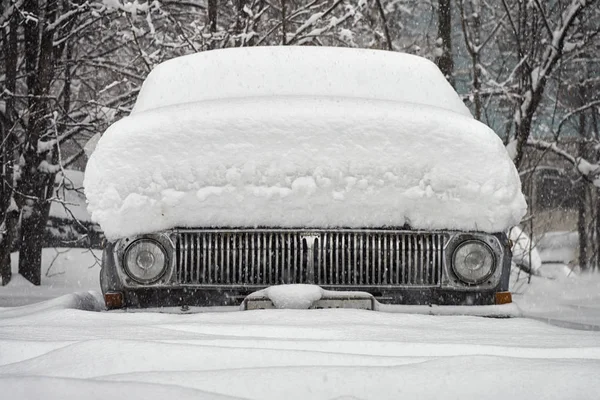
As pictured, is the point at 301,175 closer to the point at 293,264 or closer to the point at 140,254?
the point at 293,264

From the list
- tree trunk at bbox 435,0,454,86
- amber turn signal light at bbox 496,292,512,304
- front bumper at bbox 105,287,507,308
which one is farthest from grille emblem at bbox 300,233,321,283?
tree trunk at bbox 435,0,454,86

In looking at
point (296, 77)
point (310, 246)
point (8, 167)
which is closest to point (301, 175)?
point (310, 246)

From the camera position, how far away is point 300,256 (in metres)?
3.08

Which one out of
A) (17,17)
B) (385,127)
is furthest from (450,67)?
(385,127)

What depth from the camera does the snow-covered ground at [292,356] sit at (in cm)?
173

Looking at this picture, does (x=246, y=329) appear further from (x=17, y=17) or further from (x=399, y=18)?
(x=399, y=18)

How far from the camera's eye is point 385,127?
321 centimetres

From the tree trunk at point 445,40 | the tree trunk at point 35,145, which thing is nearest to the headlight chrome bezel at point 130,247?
the tree trunk at point 35,145

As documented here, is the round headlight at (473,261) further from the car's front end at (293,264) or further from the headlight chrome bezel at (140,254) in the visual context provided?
the headlight chrome bezel at (140,254)

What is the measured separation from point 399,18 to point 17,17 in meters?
8.42

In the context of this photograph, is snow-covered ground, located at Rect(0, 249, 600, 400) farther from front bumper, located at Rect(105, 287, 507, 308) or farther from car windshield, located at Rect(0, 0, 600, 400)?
front bumper, located at Rect(105, 287, 507, 308)

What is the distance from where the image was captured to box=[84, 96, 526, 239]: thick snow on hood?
3045mm

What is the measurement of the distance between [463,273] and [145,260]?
1239 mm

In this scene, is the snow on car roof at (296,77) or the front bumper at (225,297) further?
the snow on car roof at (296,77)
